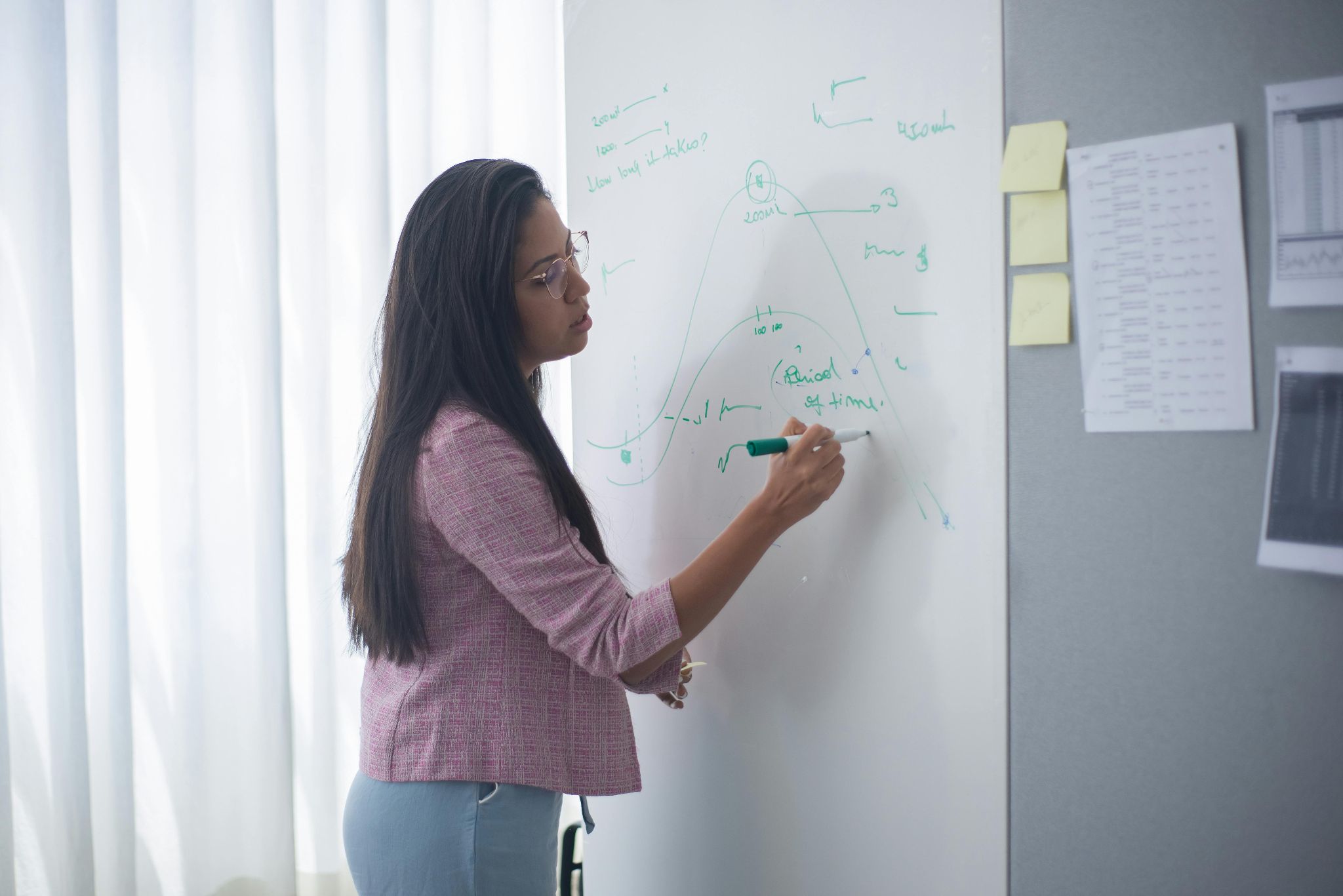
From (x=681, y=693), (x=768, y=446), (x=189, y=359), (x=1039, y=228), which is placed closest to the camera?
(x=1039, y=228)

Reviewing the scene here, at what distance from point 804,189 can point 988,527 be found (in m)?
0.46

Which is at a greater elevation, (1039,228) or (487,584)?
(1039,228)

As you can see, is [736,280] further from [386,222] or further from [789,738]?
[386,222]

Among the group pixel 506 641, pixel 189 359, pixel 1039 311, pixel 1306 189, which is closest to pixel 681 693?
pixel 506 641

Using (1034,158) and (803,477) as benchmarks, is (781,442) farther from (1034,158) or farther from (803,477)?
(1034,158)

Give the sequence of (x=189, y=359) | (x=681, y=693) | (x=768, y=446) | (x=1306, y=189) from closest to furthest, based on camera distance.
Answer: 1. (x=1306, y=189)
2. (x=768, y=446)
3. (x=681, y=693)
4. (x=189, y=359)

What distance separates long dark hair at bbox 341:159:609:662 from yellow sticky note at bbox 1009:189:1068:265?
0.54 m

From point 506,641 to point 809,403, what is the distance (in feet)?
1.50

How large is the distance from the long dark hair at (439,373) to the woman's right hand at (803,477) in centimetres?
23

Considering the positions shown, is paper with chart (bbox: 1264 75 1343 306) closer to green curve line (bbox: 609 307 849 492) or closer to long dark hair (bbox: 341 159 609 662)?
green curve line (bbox: 609 307 849 492)

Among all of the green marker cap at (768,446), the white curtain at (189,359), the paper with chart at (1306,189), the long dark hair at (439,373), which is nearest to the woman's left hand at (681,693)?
the long dark hair at (439,373)

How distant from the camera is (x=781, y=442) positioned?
0.95m

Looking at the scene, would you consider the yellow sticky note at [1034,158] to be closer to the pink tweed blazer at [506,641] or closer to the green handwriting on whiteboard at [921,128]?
the green handwriting on whiteboard at [921,128]

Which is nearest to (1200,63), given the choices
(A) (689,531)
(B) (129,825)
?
(A) (689,531)
